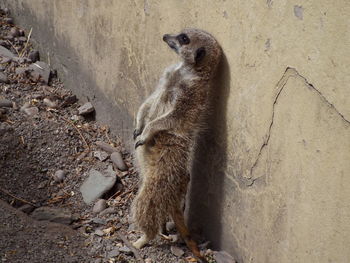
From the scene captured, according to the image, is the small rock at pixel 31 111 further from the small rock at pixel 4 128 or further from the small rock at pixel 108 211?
the small rock at pixel 108 211

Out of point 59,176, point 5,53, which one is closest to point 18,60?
point 5,53

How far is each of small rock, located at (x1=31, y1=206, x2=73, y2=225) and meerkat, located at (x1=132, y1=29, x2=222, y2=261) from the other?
47 cm

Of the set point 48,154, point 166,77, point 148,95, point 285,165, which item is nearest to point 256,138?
point 285,165

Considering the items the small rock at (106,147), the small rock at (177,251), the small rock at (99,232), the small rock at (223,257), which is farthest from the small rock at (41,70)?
the small rock at (223,257)

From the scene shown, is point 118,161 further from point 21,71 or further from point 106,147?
point 21,71

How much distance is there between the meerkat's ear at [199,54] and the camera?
8.40 feet

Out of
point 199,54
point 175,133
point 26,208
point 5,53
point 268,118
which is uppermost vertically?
point 199,54

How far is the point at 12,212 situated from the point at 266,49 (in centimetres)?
156

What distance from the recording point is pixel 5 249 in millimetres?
2645

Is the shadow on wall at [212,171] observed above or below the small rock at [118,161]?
above

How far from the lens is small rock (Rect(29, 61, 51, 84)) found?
4.33m

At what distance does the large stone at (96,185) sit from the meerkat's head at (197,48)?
107 cm

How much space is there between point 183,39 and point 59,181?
1.34m

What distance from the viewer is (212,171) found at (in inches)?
112
